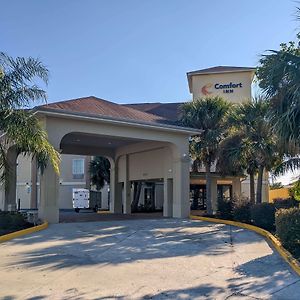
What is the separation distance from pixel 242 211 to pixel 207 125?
634 cm

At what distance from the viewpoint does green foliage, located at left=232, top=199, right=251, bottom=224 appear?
70.6 ft

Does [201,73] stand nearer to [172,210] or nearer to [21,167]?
[21,167]

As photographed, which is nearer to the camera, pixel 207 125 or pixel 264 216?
pixel 264 216

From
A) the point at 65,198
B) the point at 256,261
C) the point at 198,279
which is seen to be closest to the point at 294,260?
the point at 256,261

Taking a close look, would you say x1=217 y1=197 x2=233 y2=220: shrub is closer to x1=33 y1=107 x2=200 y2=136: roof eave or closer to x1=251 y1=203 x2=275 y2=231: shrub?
x1=251 y1=203 x2=275 y2=231: shrub

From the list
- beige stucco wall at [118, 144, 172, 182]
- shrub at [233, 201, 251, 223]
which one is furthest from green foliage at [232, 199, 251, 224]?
beige stucco wall at [118, 144, 172, 182]

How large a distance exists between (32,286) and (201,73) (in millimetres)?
45388

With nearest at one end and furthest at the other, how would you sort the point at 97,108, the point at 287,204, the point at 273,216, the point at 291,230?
the point at 291,230 → the point at 273,216 → the point at 287,204 → the point at 97,108

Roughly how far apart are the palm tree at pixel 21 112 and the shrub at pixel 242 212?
9.69 metres

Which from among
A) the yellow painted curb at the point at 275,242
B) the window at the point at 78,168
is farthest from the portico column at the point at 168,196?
the window at the point at 78,168

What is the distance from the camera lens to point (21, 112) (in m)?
16.5

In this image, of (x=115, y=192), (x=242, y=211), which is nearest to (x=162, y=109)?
(x=115, y=192)

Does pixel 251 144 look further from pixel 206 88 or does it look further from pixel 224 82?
pixel 224 82

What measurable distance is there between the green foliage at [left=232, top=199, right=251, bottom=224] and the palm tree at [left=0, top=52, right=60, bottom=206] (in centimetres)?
969
